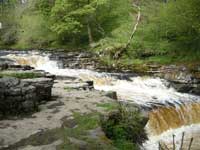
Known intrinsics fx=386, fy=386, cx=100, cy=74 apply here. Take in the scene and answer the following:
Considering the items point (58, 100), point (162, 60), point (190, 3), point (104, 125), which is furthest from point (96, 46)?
point (104, 125)

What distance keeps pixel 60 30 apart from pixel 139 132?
61.0ft

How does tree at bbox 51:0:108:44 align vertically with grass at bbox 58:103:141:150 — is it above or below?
above

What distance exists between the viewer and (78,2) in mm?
27703

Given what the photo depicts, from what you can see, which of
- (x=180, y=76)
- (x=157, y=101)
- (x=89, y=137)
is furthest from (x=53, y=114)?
(x=180, y=76)

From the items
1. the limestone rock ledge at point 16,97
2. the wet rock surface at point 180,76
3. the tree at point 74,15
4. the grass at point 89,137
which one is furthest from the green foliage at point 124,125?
the tree at point 74,15

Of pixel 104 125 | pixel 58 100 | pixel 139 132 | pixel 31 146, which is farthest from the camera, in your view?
pixel 58 100

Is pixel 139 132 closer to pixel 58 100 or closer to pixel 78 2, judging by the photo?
pixel 58 100

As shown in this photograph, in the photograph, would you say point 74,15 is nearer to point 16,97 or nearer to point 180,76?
point 180,76

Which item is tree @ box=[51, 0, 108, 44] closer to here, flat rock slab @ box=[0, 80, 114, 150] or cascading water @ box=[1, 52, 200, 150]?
cascading water @ box=[1, 52, 200, 150]

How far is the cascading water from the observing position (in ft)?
41.5

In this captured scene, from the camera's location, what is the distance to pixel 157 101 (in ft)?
48.6

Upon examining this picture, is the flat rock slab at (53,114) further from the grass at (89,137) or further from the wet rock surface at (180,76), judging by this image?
the wet rock surface at (180,76)

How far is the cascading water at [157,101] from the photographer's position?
12648mm

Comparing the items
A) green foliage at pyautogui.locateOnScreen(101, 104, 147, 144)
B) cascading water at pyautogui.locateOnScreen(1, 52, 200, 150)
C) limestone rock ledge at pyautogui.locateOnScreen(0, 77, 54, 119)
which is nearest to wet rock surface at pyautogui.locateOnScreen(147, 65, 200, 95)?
cascading water at pyautogui.locateOnScreen(1, 52, 200, 150)
